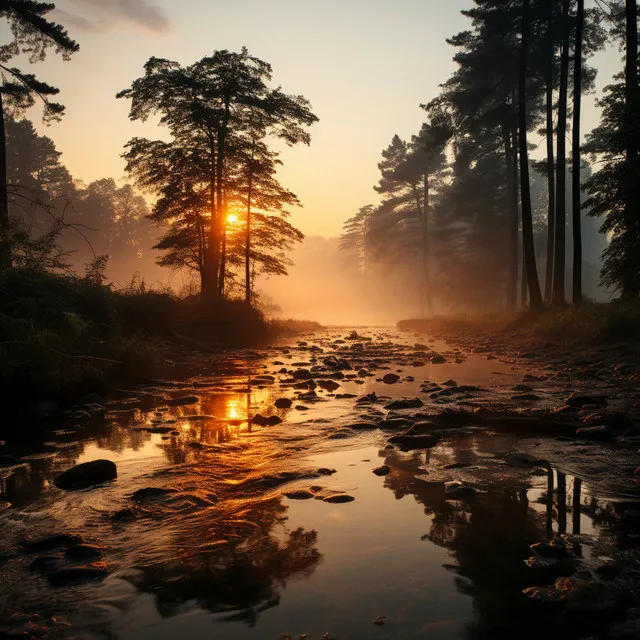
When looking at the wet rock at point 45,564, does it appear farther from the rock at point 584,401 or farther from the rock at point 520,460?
the rock at point 584,401

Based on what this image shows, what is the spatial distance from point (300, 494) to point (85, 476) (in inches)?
68.9

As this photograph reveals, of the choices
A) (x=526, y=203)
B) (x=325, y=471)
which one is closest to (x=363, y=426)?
(x=325, y=471)

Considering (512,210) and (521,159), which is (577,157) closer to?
(521,159)

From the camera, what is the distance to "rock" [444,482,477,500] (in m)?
3.78

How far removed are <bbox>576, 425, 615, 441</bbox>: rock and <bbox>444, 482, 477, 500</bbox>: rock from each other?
2.05 m

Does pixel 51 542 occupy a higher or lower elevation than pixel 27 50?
lower

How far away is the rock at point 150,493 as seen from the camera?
386cm

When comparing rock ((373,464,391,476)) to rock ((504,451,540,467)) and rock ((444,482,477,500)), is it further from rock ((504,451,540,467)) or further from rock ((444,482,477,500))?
rock ((504,451,540,467))

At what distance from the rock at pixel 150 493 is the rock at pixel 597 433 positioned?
400 centimetres

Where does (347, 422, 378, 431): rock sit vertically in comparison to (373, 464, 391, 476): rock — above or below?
above

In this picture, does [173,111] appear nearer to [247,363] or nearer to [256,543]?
[247,363]

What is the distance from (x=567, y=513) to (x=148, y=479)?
3.14m

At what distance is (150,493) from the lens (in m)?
3.92

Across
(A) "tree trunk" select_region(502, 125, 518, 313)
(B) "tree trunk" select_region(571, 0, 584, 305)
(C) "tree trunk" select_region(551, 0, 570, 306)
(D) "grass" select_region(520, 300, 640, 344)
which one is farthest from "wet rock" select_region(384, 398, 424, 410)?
(A) "tree trunk" select_region(502, 125, 518, 313)
